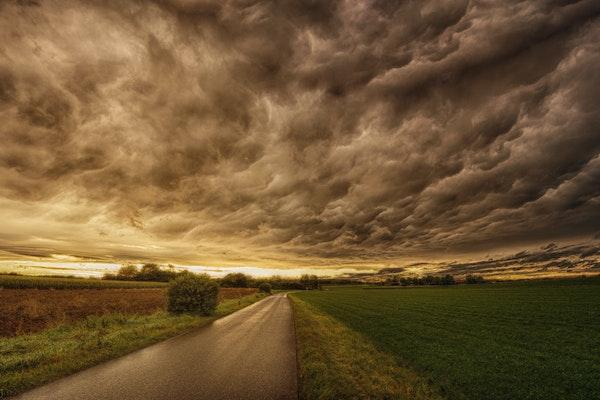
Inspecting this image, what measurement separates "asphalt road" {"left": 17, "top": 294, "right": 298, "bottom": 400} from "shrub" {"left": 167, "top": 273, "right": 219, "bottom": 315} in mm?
13142

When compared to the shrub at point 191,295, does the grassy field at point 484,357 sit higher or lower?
lower

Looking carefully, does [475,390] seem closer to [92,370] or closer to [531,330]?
[92,370]

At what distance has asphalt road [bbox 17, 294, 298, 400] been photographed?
696 centimetres

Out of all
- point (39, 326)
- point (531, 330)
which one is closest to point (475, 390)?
point (531, 330)

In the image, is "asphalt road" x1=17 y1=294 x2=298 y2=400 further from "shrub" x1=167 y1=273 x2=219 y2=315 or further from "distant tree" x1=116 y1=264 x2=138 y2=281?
"distant tree" x1=116 y1=264 x2=138 y2=281

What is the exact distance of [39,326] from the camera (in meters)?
18.3

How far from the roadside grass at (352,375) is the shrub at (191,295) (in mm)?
15259

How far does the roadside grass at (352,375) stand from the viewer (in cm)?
770

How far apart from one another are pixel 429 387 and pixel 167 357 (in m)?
9.01

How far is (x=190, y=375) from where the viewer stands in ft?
27.4

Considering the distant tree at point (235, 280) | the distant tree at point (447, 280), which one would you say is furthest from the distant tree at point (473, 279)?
the distant tree at point (235, 280)

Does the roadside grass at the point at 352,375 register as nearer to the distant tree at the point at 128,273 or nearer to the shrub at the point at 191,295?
the shrub at the point at 191,295

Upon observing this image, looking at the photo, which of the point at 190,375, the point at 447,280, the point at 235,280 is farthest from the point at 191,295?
the point at 447,280

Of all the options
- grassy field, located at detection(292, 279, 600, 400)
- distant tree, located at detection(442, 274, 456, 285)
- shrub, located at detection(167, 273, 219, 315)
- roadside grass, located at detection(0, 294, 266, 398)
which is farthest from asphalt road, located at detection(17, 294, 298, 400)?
distant tree, located at detection(442, 274, 456, 285)
